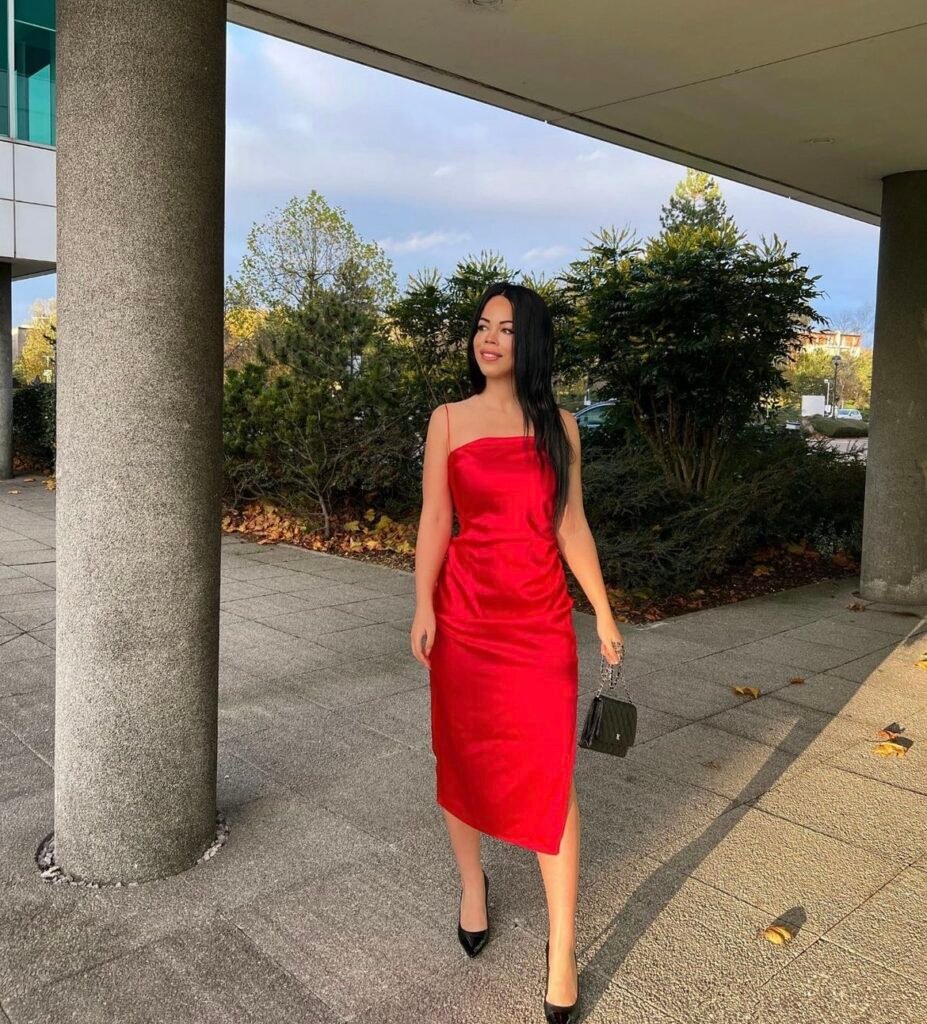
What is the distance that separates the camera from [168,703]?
312 cm

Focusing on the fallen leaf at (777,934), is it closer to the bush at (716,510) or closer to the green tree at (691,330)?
the bush at (716,510)

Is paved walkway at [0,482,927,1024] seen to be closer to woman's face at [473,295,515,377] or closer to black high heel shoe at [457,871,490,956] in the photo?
black high heel shoe at [457,871,490,956]

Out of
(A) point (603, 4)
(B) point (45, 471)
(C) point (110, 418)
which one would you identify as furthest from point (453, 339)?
(B) point (45, 471)

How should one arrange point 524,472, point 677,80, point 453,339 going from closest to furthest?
point 524,472, point 677,80, point 453,339

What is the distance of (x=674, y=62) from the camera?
18.8 ft

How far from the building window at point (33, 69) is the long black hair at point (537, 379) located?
1809 centimetres

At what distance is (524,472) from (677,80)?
458 cm

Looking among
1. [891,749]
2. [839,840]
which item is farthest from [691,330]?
[839,840]

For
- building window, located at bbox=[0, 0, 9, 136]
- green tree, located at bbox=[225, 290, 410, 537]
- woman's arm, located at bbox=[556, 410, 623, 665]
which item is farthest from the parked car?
building window, located at bbox=[0, 0, 9, 136]

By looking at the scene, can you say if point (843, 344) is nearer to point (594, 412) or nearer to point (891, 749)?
point (594, 412)

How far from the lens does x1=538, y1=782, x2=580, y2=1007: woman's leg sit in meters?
2.46

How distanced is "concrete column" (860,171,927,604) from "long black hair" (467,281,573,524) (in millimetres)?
6318

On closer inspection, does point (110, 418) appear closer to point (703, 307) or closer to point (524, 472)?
point (524, 472)

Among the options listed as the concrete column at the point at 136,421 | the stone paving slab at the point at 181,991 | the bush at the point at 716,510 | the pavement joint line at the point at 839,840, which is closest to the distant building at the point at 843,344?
the bush at the point at 716,510
